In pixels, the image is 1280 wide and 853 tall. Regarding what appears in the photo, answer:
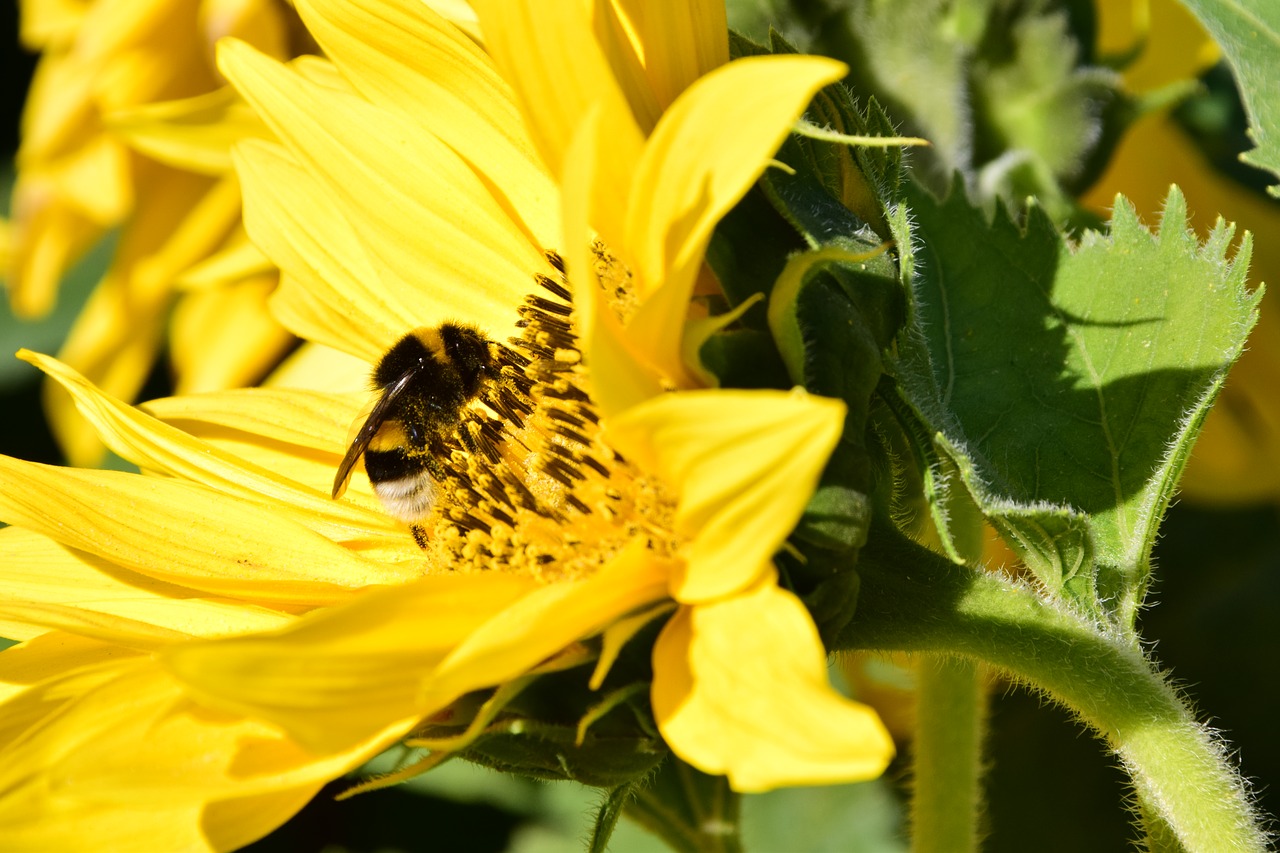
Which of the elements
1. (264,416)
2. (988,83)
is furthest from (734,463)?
(988,83)

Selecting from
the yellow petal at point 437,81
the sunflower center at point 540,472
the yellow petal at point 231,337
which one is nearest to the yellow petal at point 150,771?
the sunflower center at point 540,472

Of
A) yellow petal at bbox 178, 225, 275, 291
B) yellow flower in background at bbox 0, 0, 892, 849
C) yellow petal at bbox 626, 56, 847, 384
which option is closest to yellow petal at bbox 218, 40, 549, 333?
yellow flower in background at bbox 0, 0, 892, 849

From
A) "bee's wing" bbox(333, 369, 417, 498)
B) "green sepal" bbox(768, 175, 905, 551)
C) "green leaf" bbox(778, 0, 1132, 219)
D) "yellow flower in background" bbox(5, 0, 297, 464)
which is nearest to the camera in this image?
"green sepal" bbox(768, 175, 905, 551)

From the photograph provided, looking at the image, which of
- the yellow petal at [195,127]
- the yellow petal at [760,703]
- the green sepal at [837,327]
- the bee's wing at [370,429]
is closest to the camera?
the yellow petal at [760,703]

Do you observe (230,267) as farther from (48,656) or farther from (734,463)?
(734,463)

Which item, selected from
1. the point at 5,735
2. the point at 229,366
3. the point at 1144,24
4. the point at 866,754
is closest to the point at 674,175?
the point at 866,754

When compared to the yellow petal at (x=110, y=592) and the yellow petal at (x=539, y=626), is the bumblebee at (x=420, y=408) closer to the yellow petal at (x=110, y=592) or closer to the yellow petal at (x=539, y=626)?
the yellow petal at (x=110, y=592)

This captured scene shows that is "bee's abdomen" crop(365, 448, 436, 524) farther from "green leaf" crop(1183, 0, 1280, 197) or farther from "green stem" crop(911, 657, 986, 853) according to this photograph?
"green leaf" crop(1183, 0, 1280, 197)
